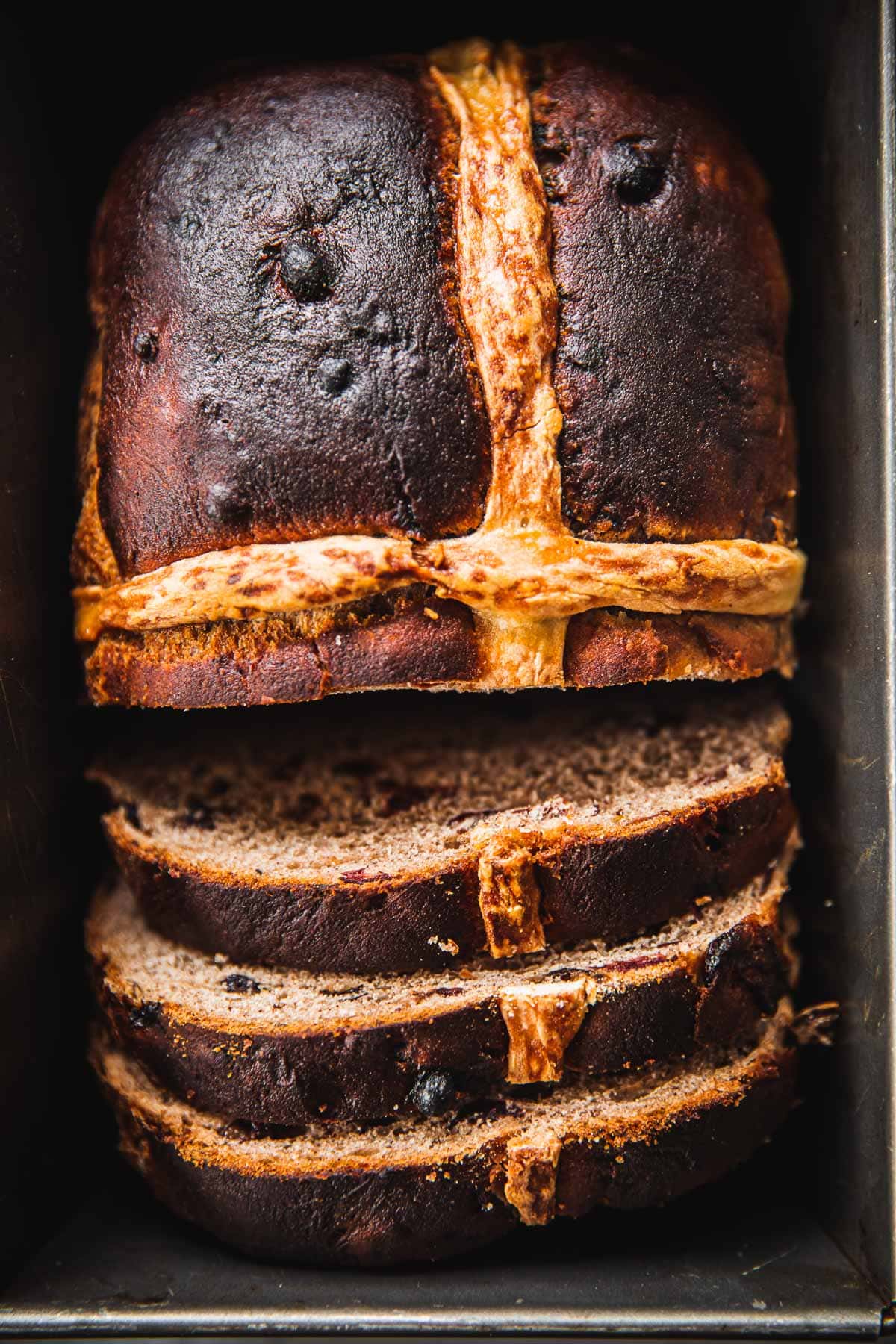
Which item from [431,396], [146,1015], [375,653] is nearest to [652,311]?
[431,396]

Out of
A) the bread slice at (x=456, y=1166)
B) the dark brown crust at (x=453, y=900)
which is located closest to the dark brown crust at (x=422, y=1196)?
the bread slice at (x=456, y=1166)

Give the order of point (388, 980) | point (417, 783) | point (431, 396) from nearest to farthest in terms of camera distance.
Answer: point (431, 396), point (388, 980), point (417, 783)

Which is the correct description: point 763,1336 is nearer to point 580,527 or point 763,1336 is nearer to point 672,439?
point 580,527

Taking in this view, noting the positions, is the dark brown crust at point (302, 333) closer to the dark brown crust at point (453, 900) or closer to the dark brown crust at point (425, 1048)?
the dark brown crust at point (453, 900)

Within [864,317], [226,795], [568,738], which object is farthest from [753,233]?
[226,795]

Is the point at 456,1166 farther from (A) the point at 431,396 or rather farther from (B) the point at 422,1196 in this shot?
(A) the point at 431,396

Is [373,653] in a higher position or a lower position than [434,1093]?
higher

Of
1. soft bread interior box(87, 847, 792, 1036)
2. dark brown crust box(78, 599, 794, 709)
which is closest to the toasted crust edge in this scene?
dark brown crust box(78, 599, 794, 709)

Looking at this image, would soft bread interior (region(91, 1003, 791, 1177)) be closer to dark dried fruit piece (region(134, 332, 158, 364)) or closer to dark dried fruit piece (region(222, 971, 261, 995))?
dark dried fruit piece (region(222, 971, 261, 995))
